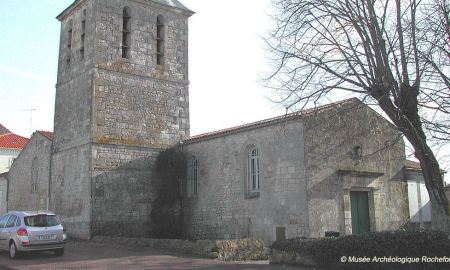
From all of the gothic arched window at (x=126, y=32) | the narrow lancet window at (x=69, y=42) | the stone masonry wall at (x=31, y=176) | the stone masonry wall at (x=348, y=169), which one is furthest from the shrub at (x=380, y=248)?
the narrow lancet window at (x=69, y=42)

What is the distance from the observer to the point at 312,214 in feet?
53.7

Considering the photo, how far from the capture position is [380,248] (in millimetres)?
11055

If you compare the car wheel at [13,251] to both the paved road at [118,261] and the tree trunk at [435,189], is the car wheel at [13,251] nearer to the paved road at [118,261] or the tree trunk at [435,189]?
the paved road at [118,261]

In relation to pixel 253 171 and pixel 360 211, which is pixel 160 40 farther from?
pixel 360 211

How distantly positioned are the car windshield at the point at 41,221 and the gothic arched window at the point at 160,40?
1125cm

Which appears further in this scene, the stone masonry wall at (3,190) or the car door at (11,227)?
the stone masonry wall at (3,190)

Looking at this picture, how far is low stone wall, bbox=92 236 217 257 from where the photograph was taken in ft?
48.4

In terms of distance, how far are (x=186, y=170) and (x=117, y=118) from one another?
12.9 ft

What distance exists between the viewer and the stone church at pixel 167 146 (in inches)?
674

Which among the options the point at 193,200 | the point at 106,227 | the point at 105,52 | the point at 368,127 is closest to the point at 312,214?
the point at 368,127

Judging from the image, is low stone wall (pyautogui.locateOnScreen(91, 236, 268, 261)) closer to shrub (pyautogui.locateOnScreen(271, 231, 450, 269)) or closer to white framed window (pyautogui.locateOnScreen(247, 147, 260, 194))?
shrub (pyautogui.locateOnScreen(271, 231, 450, 269))

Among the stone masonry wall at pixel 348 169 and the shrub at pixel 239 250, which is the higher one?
the stone masonry wall at pixel 348 169

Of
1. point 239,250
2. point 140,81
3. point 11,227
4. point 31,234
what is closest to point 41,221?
point 31,234

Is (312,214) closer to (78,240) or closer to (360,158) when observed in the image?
(360,158)
